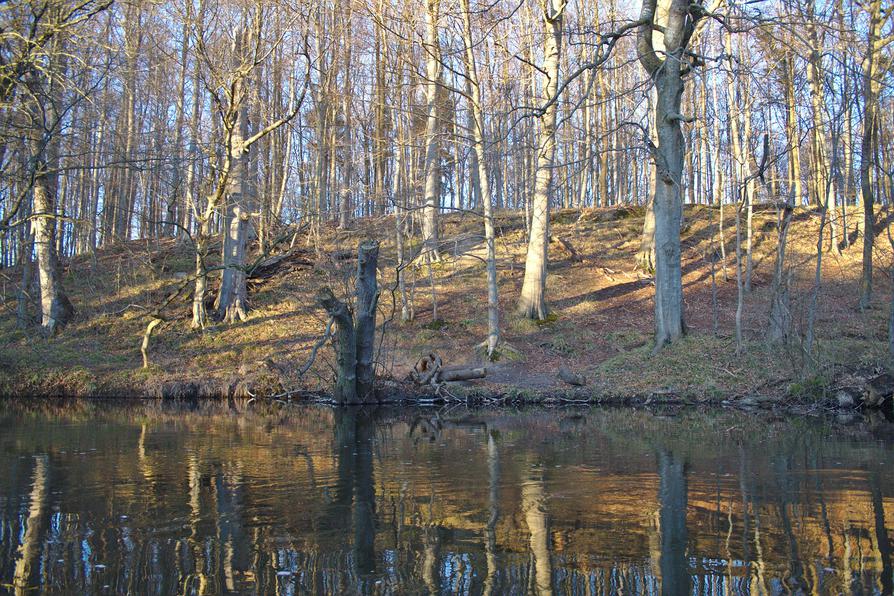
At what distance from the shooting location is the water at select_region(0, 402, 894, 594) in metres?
4.79

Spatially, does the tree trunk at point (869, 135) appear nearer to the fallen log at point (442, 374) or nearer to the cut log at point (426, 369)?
the fallen log at point (442, 374)

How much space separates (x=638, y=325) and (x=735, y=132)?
6446 millimetres

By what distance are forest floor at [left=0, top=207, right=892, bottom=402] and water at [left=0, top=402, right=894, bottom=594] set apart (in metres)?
5.54

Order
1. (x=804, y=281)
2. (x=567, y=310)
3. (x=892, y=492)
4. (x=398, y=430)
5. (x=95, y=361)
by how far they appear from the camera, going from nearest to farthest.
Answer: (x=892, y=492)
(x=398, y=430)
(x=95, y=361)
(x=567, y=310)
(x=804, y=281)

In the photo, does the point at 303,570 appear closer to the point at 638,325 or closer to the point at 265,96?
the point at 638,325

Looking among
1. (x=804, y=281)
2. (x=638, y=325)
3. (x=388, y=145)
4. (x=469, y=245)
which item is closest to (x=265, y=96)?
(x=388, y=145)

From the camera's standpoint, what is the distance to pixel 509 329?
75.7ft

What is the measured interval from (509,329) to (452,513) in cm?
1665

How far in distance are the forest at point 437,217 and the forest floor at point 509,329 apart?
0.10m

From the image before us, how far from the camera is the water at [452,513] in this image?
4.79m

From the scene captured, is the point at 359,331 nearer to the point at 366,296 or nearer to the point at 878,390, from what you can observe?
the point at 366,296

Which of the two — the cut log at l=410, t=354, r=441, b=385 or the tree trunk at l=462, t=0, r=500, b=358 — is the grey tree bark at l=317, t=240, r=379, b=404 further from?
the tree trunk at l=462, t=0, r=500, b=358

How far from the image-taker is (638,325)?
909 inches

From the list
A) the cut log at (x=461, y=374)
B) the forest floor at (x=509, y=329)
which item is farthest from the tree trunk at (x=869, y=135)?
the cut log at (x=461, y=374)
